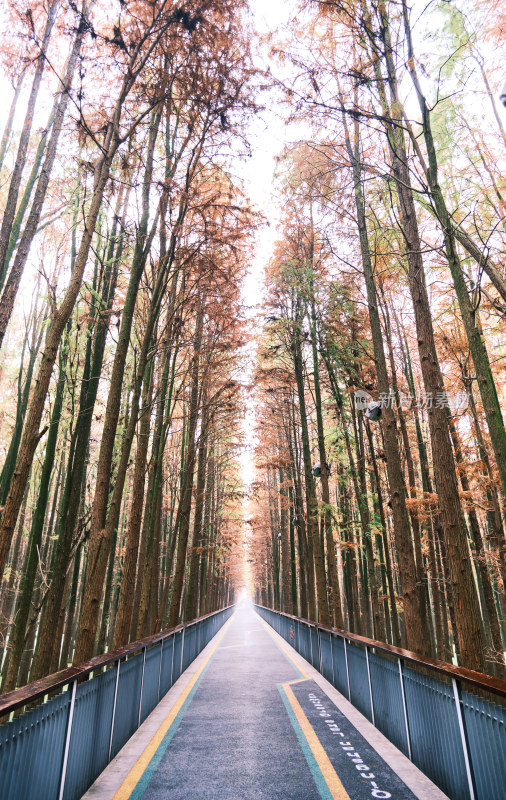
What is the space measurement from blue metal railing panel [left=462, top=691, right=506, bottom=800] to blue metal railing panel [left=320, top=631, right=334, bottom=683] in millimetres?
5793

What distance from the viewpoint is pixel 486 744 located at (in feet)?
9.96

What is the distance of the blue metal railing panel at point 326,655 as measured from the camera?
857 cm

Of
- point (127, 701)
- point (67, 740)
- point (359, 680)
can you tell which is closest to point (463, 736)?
point (67, 740)

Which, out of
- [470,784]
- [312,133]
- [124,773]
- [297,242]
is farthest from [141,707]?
[297,242]

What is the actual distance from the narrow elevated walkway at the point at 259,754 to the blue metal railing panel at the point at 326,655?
569 millimetres

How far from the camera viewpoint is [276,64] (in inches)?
279

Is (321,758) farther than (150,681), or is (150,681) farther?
(150,681)

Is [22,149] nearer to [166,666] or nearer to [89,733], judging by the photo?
[89,733]

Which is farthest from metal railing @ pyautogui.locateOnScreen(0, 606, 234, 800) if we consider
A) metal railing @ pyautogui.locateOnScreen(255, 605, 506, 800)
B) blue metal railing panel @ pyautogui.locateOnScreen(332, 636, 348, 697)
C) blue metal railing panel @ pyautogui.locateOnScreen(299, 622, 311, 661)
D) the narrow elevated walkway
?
blue metal railing panel @ pyautogui.locateOnScreen(299, 622, 311, 661)

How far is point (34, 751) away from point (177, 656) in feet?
22.8

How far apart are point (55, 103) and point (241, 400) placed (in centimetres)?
1205

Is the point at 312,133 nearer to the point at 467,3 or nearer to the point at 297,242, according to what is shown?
the point at 467,3

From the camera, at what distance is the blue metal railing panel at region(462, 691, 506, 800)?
2.86 metres

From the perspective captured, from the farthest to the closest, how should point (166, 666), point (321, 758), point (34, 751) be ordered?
point (166, 666), point (321, 758), point (34, 751)
